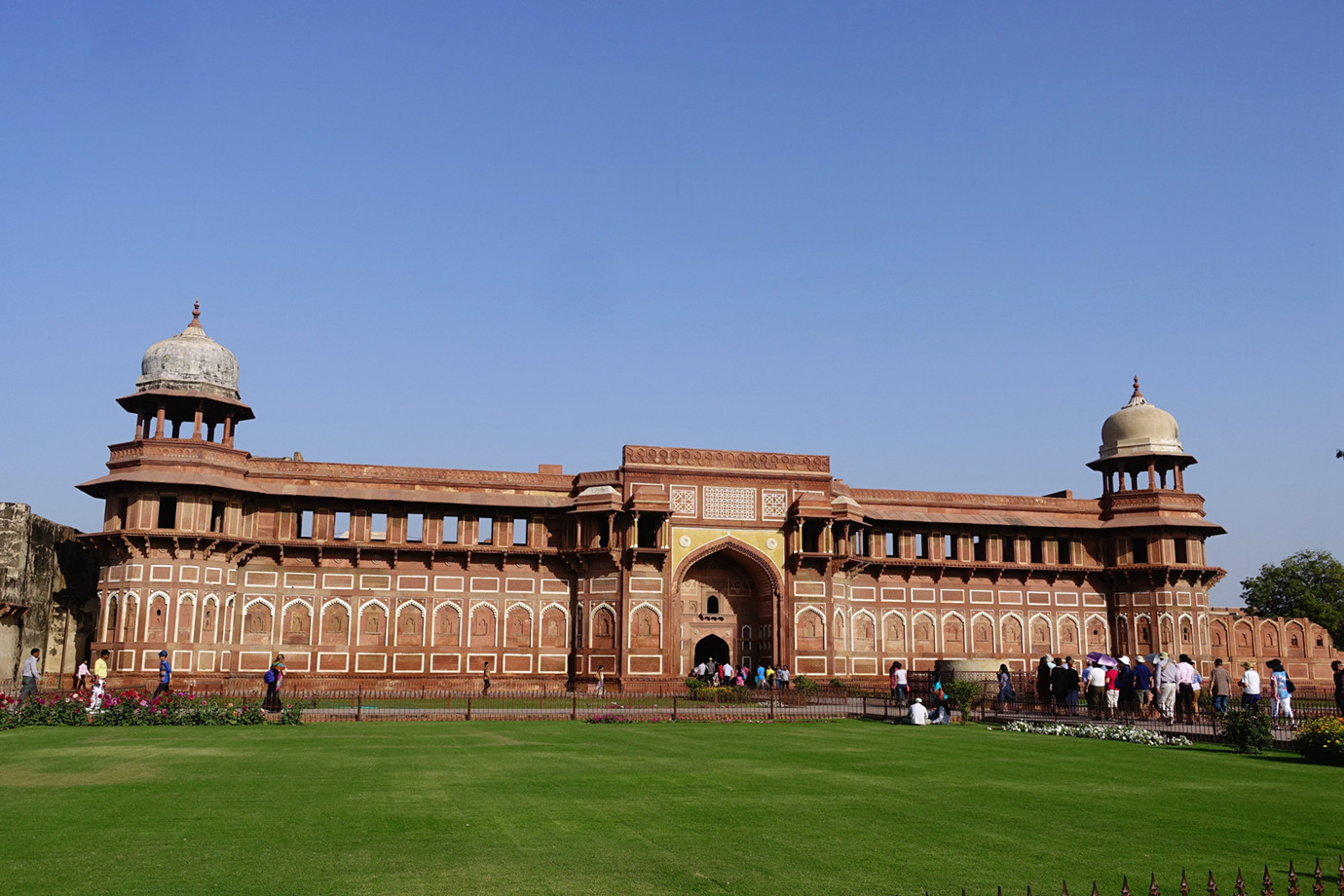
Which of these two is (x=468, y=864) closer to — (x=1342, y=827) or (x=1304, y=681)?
(x=1342, y=827)

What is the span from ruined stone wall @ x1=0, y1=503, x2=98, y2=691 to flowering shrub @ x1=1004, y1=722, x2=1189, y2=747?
94.6 feet

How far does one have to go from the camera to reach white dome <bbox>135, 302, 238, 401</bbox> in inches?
1426

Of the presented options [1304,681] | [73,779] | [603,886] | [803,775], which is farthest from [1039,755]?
[1304,681]

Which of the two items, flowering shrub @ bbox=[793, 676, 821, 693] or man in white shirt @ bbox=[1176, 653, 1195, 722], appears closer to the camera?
man in white shirt @ bbox=[1176, 653, 1195, 722]

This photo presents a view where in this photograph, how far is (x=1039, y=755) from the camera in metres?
16.9

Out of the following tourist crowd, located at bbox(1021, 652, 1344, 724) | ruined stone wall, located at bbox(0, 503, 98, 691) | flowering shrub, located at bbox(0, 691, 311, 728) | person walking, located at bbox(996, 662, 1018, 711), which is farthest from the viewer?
ruined stone wall, located at bbox(0, 503, 98, 691)

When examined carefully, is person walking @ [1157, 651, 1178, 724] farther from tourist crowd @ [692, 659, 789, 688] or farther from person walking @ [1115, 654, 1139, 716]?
tourist crowd @ [692, 659, 789, 688]

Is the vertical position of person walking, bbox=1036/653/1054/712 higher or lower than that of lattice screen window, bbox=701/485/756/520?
lower

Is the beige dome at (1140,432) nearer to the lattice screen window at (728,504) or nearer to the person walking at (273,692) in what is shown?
the lattice screen window at (728,504)

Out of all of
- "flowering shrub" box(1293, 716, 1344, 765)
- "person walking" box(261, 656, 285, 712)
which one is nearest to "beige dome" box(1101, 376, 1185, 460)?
"flowering shrub" box(1293, 716, 1344, 765)

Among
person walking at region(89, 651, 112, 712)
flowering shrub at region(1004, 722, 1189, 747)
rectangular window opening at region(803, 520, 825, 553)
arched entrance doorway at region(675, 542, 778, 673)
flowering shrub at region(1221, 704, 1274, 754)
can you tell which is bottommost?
flowering shrub at region(1004, 722, 1189, 747)

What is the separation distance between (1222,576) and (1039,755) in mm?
30094

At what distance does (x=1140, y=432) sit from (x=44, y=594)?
4098 cm

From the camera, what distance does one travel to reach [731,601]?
134 feet
